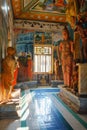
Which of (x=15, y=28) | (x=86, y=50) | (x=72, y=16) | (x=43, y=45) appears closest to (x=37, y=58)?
Result: (x=43, y=45)

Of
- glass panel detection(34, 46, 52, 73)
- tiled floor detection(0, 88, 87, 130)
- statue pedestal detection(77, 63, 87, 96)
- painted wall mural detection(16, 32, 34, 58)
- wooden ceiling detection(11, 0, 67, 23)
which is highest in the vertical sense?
wooden ceiling detection(11, 0, 67, 23)

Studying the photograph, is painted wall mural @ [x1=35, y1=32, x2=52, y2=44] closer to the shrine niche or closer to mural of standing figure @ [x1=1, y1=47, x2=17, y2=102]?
the shrine niche

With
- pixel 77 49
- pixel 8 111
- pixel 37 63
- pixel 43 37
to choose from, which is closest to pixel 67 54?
pixel 77 49

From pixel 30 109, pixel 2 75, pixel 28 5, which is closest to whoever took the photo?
pixel 2 75

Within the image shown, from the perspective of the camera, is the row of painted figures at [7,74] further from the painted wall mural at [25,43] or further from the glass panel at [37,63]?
the glass panel at [37,63]

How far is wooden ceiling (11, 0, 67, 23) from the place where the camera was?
1188cm

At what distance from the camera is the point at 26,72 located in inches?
519

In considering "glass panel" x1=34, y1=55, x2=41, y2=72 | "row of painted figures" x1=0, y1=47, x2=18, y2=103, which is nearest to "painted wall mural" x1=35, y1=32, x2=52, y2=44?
"glass panel" x1=34, y1=55, x2=41, y2=72

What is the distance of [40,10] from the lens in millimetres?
12820

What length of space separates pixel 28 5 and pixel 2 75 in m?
8.00

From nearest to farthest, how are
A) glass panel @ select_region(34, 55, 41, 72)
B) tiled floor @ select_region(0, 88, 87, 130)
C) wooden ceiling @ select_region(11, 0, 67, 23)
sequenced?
tiled floor @ select_region(0, 88, 87, 130) < wooden ceiling @ select_region(11, 0, 67, 23) < glass panel @ select_region(34, 55, 41, 72)

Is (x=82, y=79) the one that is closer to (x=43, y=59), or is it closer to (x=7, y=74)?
(x=7, y=74)

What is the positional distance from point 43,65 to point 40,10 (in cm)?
422

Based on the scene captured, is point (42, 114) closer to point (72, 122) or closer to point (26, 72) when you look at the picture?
point (72, 122)
